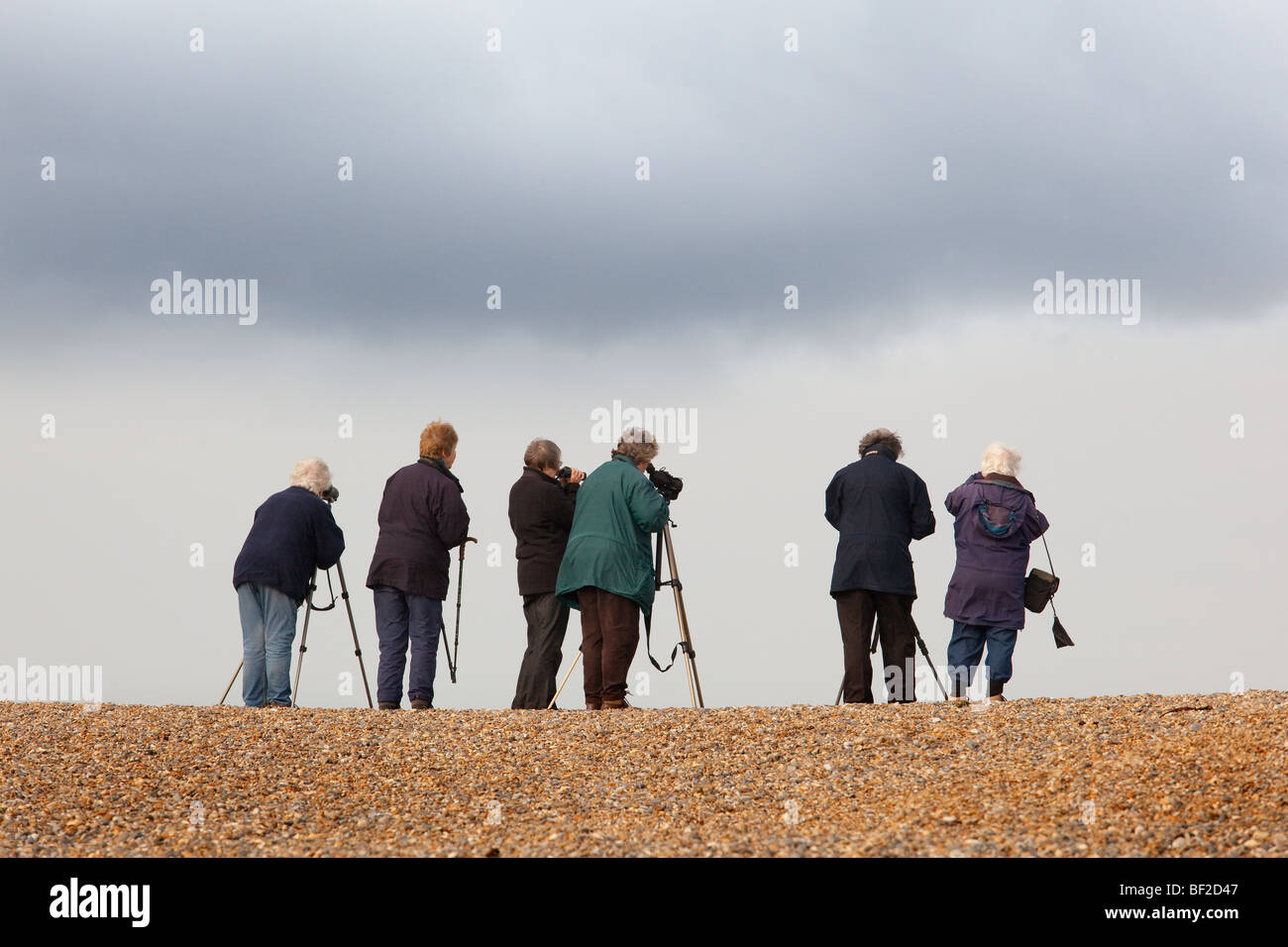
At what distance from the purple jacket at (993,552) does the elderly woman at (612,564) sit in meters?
2.63

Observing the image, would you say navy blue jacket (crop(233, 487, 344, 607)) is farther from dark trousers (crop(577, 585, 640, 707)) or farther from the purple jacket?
the purple jacket

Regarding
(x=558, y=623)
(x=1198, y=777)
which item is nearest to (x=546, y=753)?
(x=558, y=623)

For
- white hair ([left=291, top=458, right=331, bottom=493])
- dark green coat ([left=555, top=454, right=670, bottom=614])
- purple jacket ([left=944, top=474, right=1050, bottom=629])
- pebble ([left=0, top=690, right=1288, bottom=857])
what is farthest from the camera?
white hair ([left=291, top=458, right=331, bottom=493])

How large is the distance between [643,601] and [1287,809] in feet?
16.4

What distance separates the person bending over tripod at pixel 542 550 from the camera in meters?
11.6

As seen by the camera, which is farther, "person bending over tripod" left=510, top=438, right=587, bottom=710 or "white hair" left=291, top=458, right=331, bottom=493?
"white hair" left=291, top=458, right=331, bottom=493

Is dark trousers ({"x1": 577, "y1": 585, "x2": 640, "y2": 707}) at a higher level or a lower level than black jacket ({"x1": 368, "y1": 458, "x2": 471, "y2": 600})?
lower

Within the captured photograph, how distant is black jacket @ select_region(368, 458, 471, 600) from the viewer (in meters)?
11.4

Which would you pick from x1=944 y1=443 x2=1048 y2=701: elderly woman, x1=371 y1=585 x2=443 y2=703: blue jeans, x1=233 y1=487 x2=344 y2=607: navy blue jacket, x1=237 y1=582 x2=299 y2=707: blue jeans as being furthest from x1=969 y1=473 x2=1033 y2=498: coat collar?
x1=237 y1=582 x2=299 y2=707: blue jeans

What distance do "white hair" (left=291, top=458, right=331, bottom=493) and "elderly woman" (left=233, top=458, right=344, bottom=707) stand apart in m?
0.12

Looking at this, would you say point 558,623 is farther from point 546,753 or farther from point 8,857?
point 8,857

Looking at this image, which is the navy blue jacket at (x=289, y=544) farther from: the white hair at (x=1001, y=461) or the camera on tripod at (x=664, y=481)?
the white hair at (x=1001, y=461)

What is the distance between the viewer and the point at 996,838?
23.8ft

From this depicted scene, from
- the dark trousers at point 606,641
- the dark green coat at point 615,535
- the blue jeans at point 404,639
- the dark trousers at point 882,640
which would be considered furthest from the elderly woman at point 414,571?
the dark trousers at point 882,640
